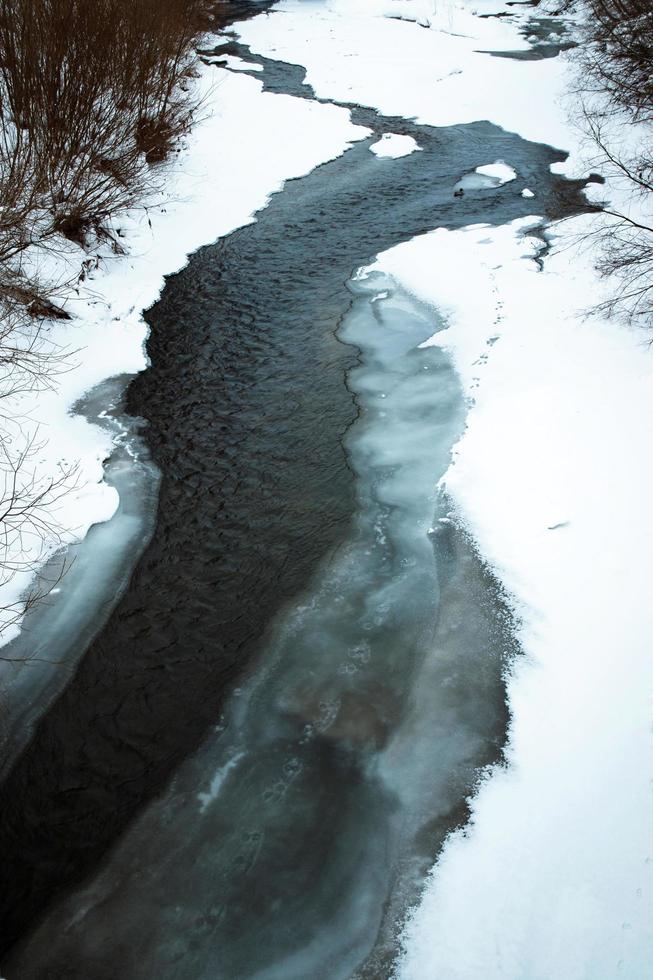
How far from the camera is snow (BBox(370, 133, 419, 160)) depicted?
1566 centimetres

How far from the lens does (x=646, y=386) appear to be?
7828 millimetres

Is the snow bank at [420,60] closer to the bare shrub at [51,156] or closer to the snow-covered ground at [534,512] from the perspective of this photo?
the snow-covered ground at [534,512]

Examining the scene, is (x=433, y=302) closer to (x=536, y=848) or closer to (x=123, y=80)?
(x=123, y=80)

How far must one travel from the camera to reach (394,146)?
52.5ft

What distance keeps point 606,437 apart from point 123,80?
10072 millimetres

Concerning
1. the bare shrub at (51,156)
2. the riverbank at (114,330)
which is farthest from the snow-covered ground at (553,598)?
the bare shrub at (51,156)

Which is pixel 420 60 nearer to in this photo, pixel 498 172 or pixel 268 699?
pixel 498 172

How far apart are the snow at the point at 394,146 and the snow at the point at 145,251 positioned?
75 centimetres

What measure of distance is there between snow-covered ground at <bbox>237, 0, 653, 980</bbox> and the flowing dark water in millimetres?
275

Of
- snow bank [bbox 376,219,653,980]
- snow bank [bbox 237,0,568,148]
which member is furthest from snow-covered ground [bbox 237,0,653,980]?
snow bank [bbox 237,0,568,148]

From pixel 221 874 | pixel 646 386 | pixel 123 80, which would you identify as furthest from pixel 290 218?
pixel 221 874

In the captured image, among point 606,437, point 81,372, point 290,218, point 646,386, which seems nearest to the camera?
point 606,437

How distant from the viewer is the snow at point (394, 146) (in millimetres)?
15660

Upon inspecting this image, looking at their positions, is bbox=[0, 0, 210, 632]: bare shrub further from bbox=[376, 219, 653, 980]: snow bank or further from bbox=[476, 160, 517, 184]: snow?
bbox=[476, 160, 517, 184]: snow
